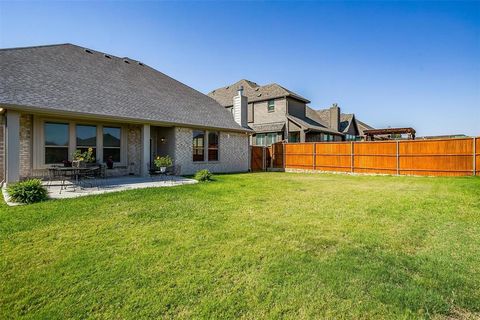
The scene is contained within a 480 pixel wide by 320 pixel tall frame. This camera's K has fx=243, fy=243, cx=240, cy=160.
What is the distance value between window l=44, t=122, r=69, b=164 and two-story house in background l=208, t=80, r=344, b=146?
56.2 ft

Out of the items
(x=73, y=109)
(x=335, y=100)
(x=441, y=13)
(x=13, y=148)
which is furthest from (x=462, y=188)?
(x=335, y=100)

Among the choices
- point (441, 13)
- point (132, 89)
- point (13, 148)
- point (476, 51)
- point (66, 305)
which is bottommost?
point (66, 305)

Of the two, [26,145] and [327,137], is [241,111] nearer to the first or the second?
[26,145]

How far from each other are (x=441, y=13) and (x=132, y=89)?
15.6 meters

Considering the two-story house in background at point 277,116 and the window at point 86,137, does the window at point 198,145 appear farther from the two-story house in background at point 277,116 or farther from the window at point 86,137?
the two-story house in background at point 277,116

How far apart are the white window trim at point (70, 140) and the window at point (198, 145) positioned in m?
3.89

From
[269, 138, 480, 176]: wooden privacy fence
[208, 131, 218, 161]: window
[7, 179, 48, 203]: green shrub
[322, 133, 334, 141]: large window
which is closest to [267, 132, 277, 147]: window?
[269, 138, 480, 176]: wooden privacy fence

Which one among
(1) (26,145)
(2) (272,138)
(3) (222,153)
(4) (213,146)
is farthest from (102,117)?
(2) (272,138)

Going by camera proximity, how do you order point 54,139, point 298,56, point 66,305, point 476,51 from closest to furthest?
1. point 66,305
2. point 54,139
3. point 476,51
4. point 298,56

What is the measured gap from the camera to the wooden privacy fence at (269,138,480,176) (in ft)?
42.6

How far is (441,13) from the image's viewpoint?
10.6 meters

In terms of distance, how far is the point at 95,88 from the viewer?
39.9 ft

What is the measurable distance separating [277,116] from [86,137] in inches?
710

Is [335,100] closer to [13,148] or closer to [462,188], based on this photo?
[462,188]
